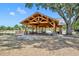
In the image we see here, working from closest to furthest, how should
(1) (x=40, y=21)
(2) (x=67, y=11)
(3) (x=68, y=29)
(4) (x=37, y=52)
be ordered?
(4) (x=37, y=52) → (1) (x=40, y=21) → (3) (x=68, y=29) → (2) (x=67, y=11)

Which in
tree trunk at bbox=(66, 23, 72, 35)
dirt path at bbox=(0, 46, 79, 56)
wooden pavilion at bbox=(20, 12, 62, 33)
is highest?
wooden pavilion at bbox=(20, 12, 62, 33)

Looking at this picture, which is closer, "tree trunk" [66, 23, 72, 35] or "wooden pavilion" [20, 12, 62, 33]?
"wooden pavilion" [20, 12, 62, 33]

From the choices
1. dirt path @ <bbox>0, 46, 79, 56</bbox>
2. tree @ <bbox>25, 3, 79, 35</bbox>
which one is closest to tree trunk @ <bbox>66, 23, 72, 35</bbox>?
tree @ <bbox>25, 3, 79, 35</bbox>

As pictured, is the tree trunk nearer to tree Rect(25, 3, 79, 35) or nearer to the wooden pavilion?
tree Rect(25, 3, 79, 35)

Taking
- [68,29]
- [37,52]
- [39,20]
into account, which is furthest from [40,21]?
[37,52]

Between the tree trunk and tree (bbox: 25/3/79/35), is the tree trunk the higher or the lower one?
the lower one

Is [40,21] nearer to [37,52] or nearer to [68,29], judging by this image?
[68,29]

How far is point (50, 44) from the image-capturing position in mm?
5629

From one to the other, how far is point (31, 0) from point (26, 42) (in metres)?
1.02

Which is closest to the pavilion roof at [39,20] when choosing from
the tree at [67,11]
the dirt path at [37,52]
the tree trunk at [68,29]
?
the tree at [67,11]

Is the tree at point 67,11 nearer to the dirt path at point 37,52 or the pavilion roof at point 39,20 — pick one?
the pavilion roof at point 39,20

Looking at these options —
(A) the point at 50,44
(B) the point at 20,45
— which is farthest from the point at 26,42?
(A) the point at 50,44

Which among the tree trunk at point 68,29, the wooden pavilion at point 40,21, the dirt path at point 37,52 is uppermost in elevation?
the wooden pavilion at point 40,21

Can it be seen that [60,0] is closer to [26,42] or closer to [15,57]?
[26,42]
